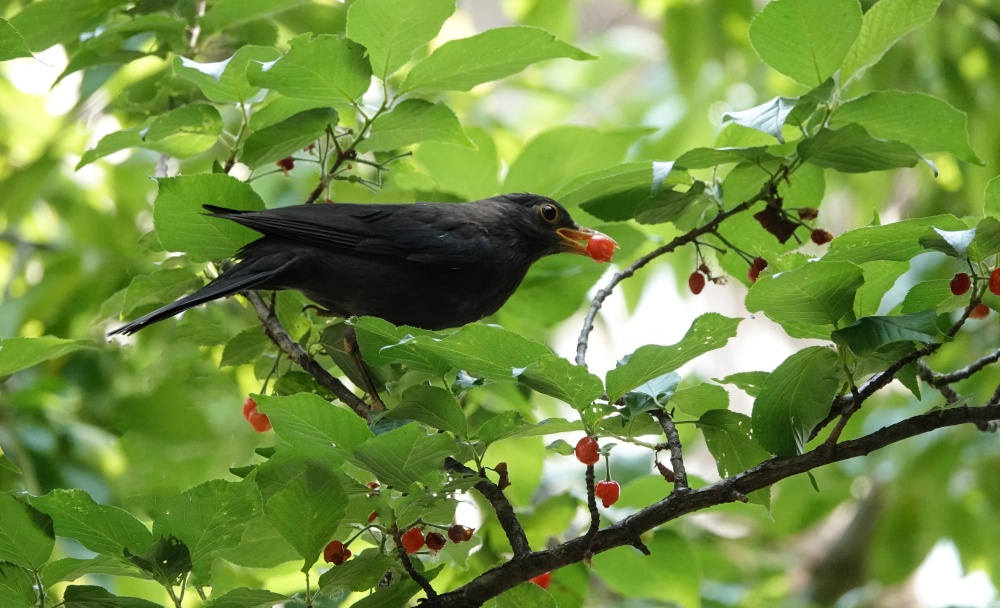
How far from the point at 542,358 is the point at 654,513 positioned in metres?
0.39

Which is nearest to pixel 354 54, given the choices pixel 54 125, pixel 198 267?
pixel 198 267

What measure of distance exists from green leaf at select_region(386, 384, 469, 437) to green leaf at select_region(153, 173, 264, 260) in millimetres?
876

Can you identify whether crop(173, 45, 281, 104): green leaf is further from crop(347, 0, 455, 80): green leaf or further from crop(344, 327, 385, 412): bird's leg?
crop(344, 327, 385, 412): bird's leg

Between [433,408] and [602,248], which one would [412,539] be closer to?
[433,408]

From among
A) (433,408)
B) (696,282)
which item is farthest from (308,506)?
(696,282)

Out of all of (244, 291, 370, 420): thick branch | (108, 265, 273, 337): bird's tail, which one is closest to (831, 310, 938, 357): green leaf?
(244, 291, 370, 420): thick branch

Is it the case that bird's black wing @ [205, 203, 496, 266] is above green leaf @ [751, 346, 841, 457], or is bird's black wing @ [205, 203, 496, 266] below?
above

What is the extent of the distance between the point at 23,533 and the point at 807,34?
192cm

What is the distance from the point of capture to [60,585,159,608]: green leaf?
5.83 feet

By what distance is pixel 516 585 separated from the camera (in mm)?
1895

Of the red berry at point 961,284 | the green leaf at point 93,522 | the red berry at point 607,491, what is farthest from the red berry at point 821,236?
the green leaf at point 93,522

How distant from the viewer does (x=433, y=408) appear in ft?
6.02

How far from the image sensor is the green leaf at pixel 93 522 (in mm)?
1726

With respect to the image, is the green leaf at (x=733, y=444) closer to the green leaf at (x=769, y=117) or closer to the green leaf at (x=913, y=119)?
the green leaf at (x=769, y=117)
